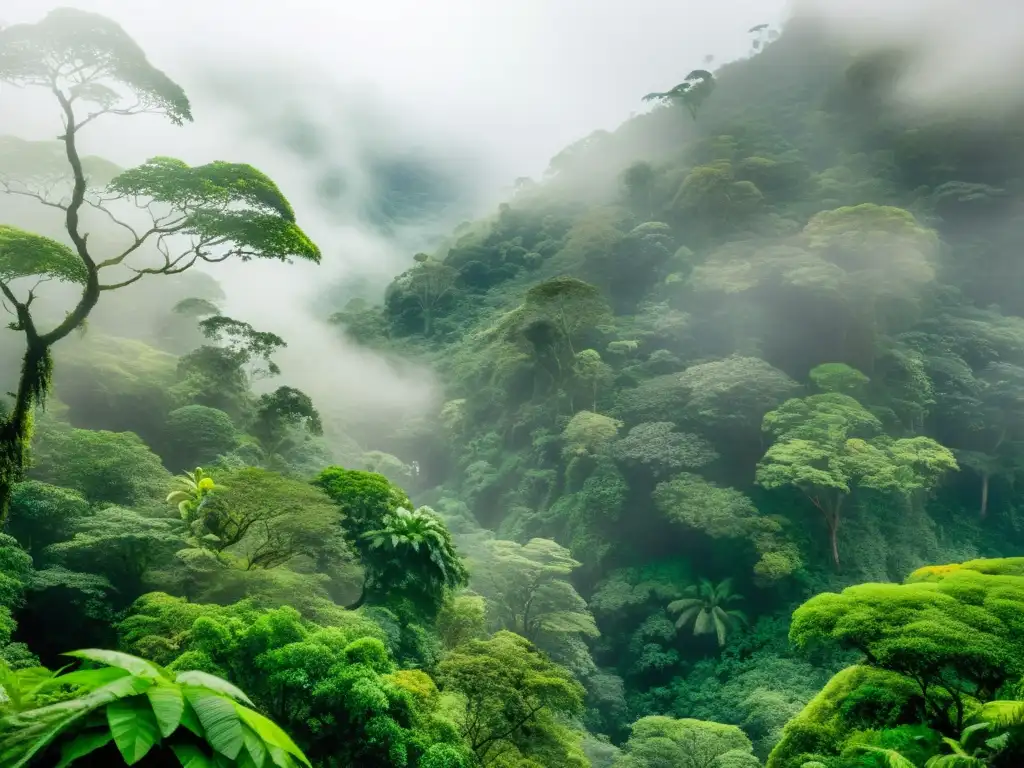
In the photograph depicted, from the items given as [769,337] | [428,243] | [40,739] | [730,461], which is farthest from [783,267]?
[428,243]

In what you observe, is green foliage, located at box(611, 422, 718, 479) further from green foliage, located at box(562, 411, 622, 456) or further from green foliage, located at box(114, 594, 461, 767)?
green foliage, located at box(114, 594, 461, 767)

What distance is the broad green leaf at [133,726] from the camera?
76.1 inches

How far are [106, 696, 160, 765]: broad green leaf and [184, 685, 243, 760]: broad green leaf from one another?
135 millimetres

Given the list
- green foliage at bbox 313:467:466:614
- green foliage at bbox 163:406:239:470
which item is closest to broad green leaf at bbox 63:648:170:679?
green foliage at bbox 313:467:466:614

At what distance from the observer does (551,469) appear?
126 feet

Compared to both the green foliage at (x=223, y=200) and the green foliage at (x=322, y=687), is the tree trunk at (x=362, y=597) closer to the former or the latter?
the green foliage at (x=322, y=687)

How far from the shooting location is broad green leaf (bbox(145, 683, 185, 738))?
201 centimetres

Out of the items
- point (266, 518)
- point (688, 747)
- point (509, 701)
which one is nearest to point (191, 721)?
point (509, 701)

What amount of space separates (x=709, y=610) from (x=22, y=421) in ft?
85.6

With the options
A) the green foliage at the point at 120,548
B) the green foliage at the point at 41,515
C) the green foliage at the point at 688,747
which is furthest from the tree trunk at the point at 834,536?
the green foliage at the point at 41,515

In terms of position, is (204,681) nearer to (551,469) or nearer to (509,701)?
(509,701)

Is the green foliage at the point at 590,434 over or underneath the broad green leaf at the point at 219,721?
over

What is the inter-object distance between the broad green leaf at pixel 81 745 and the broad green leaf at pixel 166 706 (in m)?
0.14

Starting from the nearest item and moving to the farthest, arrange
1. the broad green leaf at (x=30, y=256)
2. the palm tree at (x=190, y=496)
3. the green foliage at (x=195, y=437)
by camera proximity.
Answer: the broad green leaf at (x=30, y=256) → the palm tree at (x=190, y=496) → the green foliage at (x=195, y=437)
